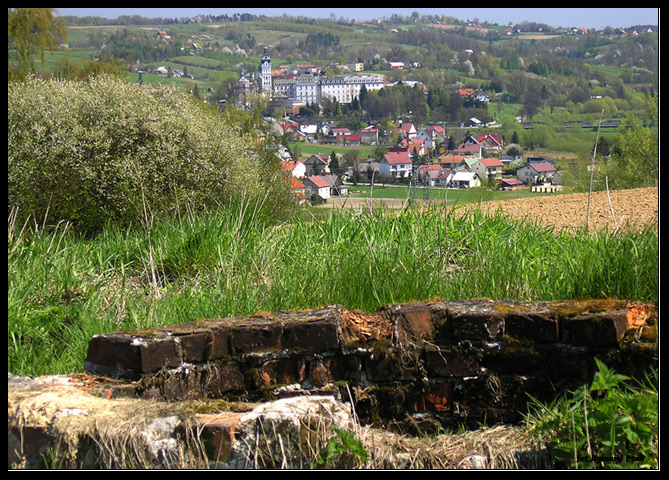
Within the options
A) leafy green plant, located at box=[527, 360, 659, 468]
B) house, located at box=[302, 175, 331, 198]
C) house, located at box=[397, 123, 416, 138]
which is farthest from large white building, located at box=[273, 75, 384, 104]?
leafy green plant, located at box=[527, 360, 659, 468]

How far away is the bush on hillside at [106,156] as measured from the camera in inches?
386

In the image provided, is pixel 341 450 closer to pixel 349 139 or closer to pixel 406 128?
pixel 406 128

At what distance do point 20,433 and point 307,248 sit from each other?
308 cm

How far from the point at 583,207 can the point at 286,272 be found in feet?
25.4

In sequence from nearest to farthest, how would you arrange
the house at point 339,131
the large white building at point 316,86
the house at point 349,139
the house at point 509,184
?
the house at point 509,184
the house at point 349,139
the house at point 339,131
the large white building at point 316,86

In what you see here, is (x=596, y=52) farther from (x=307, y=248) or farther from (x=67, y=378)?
(x=67, y=378)

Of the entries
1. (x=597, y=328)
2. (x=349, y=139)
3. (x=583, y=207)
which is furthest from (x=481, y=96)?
(x=597, y=328)

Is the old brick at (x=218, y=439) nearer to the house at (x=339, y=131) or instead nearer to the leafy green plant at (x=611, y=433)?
the leafy green plant at (x=611, y=433)

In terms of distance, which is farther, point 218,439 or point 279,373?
point 279,373

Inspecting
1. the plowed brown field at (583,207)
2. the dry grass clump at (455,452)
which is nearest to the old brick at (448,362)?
the dry grass clump at (455,452)

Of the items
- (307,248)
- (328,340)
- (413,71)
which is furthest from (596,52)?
(328,340)

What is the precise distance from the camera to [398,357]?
10.3ft

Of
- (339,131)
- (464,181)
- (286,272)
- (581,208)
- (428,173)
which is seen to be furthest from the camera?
(339,131)

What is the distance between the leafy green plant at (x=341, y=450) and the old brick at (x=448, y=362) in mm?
763
